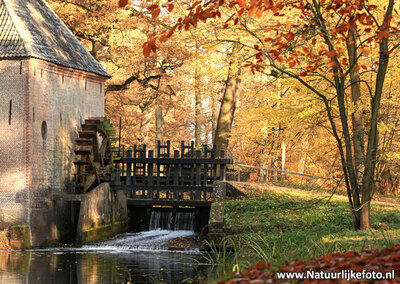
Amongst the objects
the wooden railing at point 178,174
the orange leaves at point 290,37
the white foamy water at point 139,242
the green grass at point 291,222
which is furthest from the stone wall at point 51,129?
the orange leaves at point 290,37

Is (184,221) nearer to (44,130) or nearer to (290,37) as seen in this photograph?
(44,130)

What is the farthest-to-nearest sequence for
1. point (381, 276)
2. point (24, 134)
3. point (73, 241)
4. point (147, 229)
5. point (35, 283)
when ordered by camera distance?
1. point (147, 229)
2. point (73, 241)
3. point (24, 134)
4. point (35, 283)
5. point (381, 276)

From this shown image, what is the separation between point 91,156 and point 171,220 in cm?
302

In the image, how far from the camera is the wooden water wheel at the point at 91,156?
54.7 ft

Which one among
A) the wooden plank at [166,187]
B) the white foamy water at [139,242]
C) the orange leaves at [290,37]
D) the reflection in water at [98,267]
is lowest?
the reflection in water at [98,267]

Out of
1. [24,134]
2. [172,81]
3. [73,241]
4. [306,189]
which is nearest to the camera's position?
[24,134]

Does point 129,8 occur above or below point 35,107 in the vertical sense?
above

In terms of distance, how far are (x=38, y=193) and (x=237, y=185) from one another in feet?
18.4

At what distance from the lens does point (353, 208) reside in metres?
10.6

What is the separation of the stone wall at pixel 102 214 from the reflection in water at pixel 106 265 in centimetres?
53

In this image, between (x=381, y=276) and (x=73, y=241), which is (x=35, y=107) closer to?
(x=73, y=241)

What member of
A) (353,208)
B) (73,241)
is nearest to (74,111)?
(73,241)

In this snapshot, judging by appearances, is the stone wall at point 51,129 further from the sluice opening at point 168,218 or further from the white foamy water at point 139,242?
the sluice opening at point 168,218

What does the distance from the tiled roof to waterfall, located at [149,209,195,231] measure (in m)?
4.38
